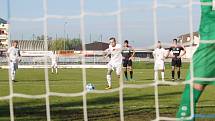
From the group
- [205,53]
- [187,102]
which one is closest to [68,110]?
[187,102]

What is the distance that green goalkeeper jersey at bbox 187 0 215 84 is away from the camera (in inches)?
154

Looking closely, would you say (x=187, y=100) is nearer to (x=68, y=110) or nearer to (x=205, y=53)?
(x=205, y=53)

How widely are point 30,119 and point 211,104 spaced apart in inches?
138

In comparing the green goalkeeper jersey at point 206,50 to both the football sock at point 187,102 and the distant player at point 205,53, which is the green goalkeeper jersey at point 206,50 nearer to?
the distant player at point 205,53

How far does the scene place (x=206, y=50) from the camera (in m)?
3.96

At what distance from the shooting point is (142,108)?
7.49m

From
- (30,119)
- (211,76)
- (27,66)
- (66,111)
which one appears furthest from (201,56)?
(27,66)

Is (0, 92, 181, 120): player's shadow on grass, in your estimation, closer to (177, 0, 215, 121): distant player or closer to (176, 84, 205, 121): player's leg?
(176, 84, 205, 121): player's leg

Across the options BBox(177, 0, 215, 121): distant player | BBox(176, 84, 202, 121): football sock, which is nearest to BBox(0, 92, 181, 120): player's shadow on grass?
BBox(176, 84, 202, 121): football sock

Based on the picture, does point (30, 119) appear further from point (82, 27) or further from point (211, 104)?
point (211, 104)

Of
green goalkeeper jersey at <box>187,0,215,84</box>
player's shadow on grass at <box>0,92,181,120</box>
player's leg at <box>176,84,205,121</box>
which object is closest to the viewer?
green goalkeeper jersey at <box>187,0,215,84</box>

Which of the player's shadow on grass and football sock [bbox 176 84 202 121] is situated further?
the player's shadow on grass

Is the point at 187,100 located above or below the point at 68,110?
above

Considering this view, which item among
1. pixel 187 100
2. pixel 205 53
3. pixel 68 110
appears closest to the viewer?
pixel 205 53
